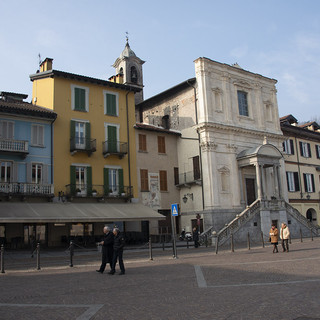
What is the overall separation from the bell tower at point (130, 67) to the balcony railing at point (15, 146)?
2364cm

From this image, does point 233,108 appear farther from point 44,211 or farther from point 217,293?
point 217,293

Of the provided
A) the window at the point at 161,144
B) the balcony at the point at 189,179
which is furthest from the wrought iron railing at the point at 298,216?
the window at the point at 161,144

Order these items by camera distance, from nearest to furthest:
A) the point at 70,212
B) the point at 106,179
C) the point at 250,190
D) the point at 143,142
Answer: the point at 70,212
the point at 106,179
the point at 143,142
the point at 250,190

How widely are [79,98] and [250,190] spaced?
56.3 feet

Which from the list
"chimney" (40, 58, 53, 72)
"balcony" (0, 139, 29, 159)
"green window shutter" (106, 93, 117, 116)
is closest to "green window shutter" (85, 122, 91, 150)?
"green window shutter" (106, 93, 117, 116)

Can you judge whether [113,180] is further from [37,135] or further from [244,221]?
[244,221]

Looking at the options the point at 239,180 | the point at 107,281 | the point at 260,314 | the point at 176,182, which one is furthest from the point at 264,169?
the point at 260,314

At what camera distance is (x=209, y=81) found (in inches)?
1357

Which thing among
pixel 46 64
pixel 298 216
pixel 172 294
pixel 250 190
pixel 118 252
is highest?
pixel 46 64

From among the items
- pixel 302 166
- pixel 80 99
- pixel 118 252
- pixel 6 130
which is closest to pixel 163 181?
pixel 80 99

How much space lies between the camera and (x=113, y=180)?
29516 mm

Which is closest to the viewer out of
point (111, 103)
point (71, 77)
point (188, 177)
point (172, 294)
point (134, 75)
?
point (172, 294)

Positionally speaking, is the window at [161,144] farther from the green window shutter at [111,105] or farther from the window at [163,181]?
the green window shutter at [111,105]

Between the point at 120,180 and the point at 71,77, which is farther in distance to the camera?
the point at 120,180
